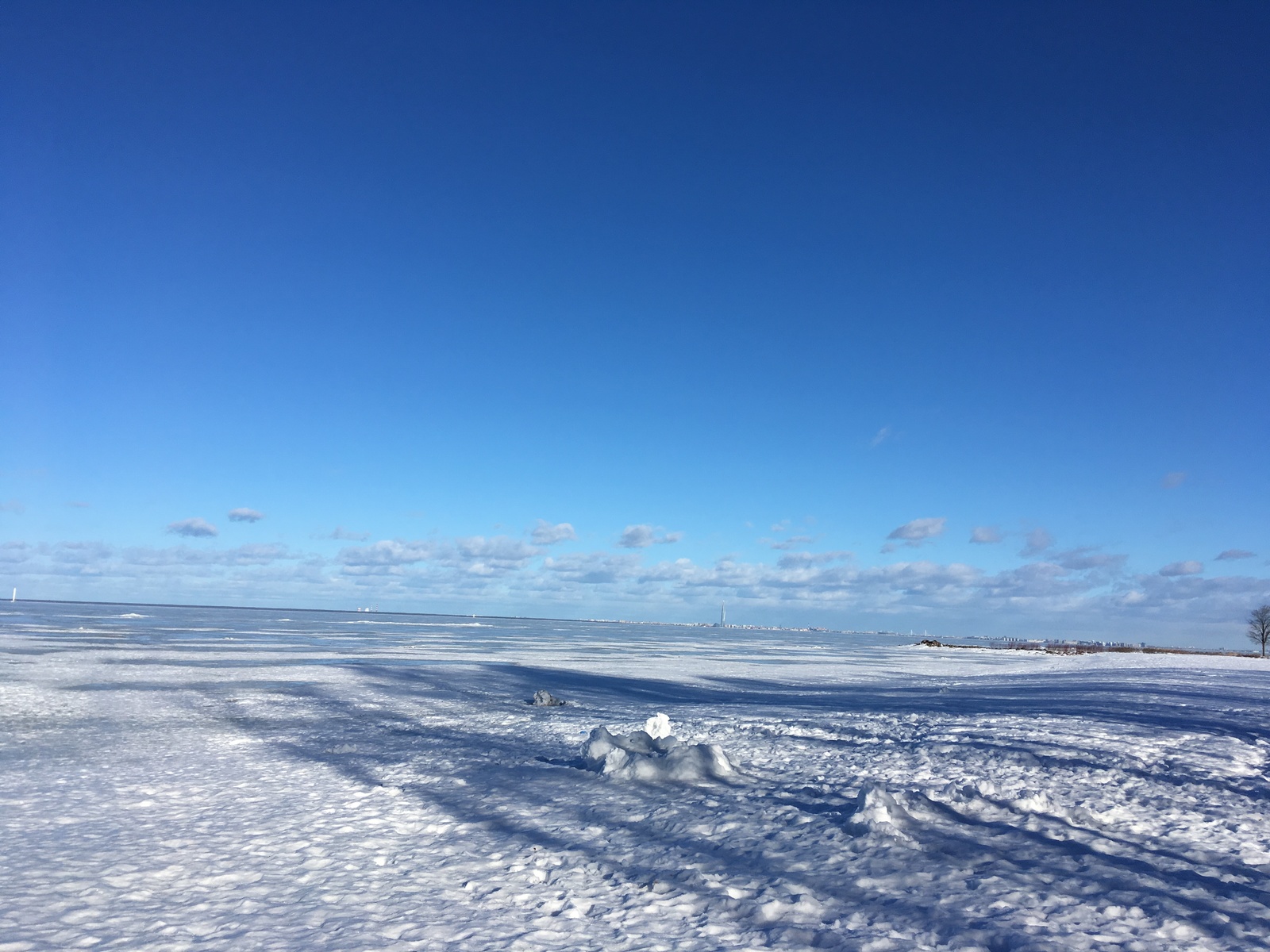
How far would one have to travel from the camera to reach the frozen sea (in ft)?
18.6

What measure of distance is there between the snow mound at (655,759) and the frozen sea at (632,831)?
0.75ft

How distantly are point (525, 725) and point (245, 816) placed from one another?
695cm

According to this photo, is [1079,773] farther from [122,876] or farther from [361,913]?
[122,876]

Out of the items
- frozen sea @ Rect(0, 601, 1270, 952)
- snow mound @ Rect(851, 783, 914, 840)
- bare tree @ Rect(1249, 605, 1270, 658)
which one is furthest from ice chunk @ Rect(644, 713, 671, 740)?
bare tree @ Rect(1249, 605, 1270, 658)

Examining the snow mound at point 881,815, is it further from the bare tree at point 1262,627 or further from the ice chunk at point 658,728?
the bare tree at point 1262,627

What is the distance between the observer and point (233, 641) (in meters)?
45.8

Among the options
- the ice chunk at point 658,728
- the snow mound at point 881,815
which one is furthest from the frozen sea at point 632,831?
the ice chunk at point 658,728

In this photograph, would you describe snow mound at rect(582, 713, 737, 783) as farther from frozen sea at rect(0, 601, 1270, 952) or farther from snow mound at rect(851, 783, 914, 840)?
snow mound at rect(851, 783, 914, 840)

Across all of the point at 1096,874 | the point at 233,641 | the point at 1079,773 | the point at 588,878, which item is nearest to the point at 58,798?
the point at 588,878

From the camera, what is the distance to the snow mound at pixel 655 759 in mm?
10367

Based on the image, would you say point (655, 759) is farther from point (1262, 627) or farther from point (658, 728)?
point (1262, 627)

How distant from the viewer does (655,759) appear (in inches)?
420

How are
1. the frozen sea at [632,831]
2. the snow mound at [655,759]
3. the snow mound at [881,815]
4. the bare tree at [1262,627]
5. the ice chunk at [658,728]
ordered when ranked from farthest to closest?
1. the bare tree at [1262,627]
2. the ice chunk at [658,728]
3. the snow mound at [655,759]
4. the snow mound at [881,815]
5. the frozen sea at [632,831]

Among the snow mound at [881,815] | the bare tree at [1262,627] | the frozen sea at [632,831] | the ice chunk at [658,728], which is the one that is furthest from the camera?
the bare tree at [1262,627]
